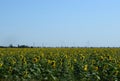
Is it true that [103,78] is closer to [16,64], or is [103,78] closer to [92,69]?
[92,69]

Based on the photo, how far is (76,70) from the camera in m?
12.7

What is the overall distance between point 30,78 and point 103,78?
7.80 feet

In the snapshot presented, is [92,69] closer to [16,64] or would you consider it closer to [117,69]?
[117,69]

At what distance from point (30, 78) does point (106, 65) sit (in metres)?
2.88

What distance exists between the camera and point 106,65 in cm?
1305

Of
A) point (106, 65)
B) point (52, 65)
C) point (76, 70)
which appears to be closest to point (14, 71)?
point (52, 65)

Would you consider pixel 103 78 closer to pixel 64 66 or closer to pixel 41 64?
pixel 64 66

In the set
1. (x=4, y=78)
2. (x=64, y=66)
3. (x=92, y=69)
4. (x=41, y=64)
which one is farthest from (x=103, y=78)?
(x=4, y=78)

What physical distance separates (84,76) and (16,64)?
221cm

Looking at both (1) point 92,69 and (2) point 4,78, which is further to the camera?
(1) point 92,69

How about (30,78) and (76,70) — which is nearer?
(30,78)

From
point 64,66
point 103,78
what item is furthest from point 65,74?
point 103,78

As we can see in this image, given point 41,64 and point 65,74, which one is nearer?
point 65,74

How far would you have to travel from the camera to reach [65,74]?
12.1 meters
